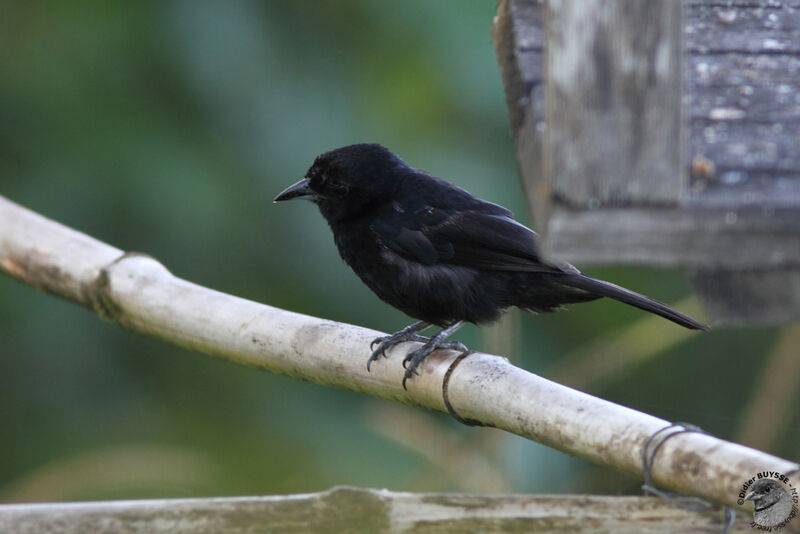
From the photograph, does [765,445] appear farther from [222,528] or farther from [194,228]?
[222,528]

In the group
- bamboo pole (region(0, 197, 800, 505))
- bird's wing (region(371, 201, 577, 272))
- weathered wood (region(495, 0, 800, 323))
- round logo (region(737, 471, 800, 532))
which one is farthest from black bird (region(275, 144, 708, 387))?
round logo (region(737, 471, 800, 532))

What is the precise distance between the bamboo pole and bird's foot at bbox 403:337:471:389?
3cm

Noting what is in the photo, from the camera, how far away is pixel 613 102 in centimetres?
194

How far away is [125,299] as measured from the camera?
12.1 feet

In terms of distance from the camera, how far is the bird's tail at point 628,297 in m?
3.35

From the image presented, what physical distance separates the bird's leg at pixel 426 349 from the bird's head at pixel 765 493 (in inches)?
57.6

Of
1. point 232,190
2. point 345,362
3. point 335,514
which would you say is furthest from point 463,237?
point 232,190

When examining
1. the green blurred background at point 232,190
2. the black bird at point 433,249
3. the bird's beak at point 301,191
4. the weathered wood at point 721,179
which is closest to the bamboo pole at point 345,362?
the weathered wood at point 721,179

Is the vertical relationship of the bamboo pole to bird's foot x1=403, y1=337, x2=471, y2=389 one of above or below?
above

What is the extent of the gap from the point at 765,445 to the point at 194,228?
2999 mm

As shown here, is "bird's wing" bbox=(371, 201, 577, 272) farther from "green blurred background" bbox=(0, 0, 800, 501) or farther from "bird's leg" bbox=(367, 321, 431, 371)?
"green blurred background" bbox=(0, 0, 800, 501)

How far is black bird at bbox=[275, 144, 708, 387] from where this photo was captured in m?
3.85

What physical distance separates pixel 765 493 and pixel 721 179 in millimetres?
576

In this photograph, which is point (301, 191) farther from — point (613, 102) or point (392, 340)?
point (613, 102)
